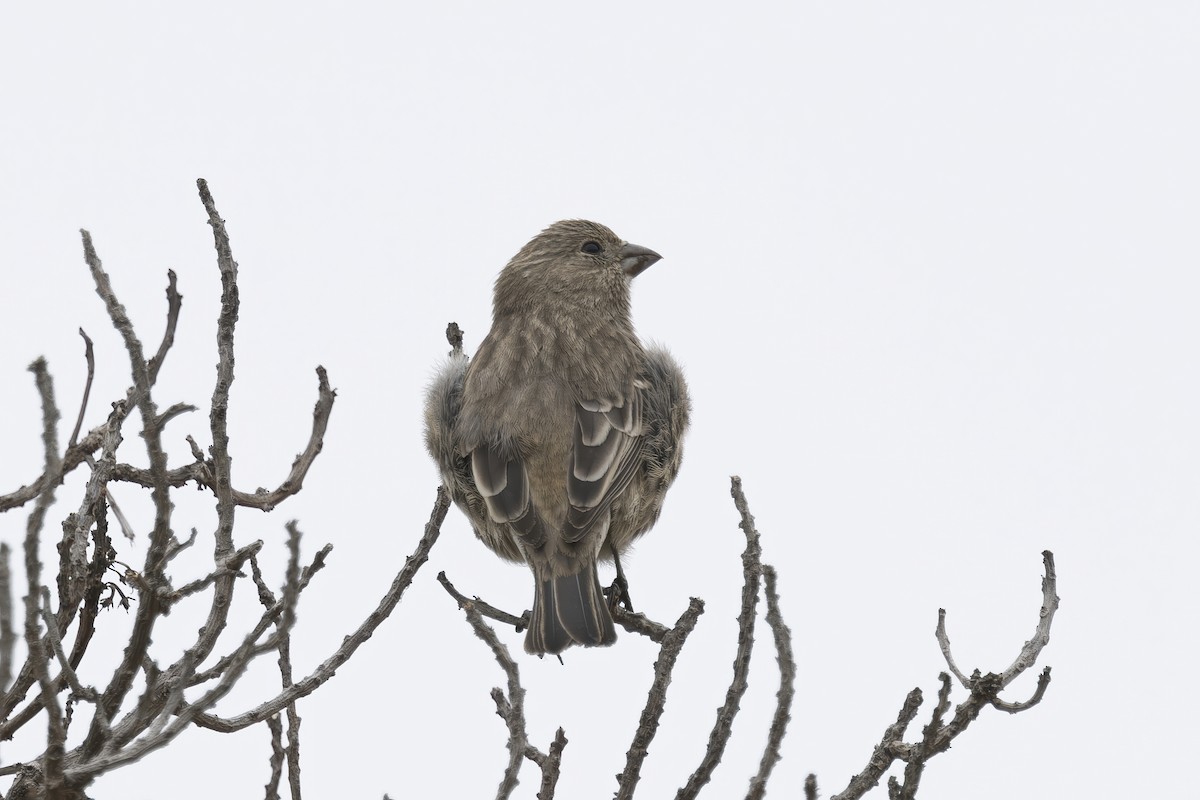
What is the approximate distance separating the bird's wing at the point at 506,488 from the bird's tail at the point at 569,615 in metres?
0.25

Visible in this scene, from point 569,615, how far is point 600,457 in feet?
2.96

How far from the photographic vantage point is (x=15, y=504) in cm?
416

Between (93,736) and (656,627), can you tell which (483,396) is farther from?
(93,736)

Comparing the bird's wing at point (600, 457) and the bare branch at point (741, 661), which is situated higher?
the bird's wing at point (600, 457)

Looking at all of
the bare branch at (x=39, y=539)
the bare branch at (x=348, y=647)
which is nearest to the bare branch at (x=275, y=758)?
the bare branch at (x=348, y=647)

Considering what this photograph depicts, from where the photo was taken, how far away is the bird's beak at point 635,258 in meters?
8.41

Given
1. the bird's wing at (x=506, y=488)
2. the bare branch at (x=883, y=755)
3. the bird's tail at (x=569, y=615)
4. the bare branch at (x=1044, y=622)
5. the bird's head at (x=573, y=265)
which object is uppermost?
the bird's head at (x=573, y=265)

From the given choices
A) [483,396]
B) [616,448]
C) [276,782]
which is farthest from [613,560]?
[276,782]

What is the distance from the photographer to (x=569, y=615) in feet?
19.7

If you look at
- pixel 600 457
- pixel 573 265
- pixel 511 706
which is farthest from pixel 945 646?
pixel 573 265

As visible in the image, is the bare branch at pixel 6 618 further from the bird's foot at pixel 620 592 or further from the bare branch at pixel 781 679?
the bird's foot at pixel 620 592

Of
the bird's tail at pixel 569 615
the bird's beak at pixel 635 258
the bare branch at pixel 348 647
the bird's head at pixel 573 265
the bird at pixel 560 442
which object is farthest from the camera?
the bird's beak at pixel 635 258

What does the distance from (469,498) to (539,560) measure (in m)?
0.62

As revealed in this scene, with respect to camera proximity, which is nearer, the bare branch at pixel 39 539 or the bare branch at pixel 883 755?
the bare branch at pixel 39 539
